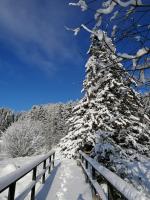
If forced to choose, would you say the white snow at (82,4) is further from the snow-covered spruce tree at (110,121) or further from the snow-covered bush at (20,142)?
the snow-covered bush at (20,142)

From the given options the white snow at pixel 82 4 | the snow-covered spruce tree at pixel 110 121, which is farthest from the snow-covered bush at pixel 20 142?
the white snow at pixel 82 4

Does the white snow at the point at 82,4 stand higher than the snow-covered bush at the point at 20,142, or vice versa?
the snow-covered bush at the point at 20,142

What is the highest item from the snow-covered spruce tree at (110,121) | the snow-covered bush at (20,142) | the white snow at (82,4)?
the snow-covered bush at (20,142)

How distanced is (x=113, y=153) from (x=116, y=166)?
1025 mm

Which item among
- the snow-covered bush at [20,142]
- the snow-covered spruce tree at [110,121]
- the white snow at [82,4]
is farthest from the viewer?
the snow-covered bush at [20,142]

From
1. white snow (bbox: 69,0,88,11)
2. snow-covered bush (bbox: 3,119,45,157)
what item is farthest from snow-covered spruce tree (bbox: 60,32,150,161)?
snow-covered bush (bbox: 3,119,45,157)

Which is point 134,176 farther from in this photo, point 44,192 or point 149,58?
point 149,58

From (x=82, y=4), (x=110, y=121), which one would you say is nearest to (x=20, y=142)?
(x=110, y=121)

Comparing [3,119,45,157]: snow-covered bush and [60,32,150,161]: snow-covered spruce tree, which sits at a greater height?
[3,119,45,157]: snow-covered bush

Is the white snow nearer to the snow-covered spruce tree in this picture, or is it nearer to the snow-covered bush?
the snow-covered spruce tree

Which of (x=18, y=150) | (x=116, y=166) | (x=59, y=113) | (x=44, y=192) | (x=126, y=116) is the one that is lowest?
(x=44, y=192)

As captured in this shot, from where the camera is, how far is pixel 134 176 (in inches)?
421

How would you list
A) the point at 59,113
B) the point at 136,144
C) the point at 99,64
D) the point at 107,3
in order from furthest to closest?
1. the point at 59,113
2. the point at 136,144
3. the point at 99,64
4. the point at 107,3

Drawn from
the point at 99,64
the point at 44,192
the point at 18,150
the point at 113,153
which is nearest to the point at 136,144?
the point at 113,153
